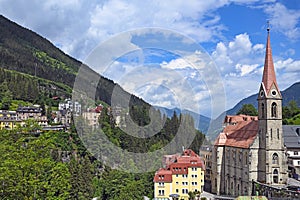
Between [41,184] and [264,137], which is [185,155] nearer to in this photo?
[264,137]

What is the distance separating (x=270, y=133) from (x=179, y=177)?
1048cm

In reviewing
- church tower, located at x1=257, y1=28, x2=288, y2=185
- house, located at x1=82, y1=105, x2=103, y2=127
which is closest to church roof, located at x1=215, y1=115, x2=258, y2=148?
church tower, located at x1=257, y1=28, x2=288, y2=185

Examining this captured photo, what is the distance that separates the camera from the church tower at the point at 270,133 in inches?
1523

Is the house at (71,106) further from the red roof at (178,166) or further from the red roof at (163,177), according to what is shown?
the red roof at (163,177)

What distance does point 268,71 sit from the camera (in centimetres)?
4031

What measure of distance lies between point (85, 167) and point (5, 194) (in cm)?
2383

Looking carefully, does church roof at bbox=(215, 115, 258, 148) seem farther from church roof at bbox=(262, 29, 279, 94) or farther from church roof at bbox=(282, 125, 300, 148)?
church roof at bbox=(282, 125, 300, 148)

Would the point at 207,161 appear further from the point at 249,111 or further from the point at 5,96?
the point at 5,96

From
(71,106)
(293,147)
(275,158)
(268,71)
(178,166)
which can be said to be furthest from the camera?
(71,106)

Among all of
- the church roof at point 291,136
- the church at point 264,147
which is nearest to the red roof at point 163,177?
the church at point 264,147

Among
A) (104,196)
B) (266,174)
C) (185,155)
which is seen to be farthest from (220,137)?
(104,196)

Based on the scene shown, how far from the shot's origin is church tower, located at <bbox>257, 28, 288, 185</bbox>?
1523 inches

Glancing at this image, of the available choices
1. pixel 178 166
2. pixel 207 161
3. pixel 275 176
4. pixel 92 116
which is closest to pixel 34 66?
pixel 92 116

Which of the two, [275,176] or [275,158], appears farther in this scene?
[275,158]
